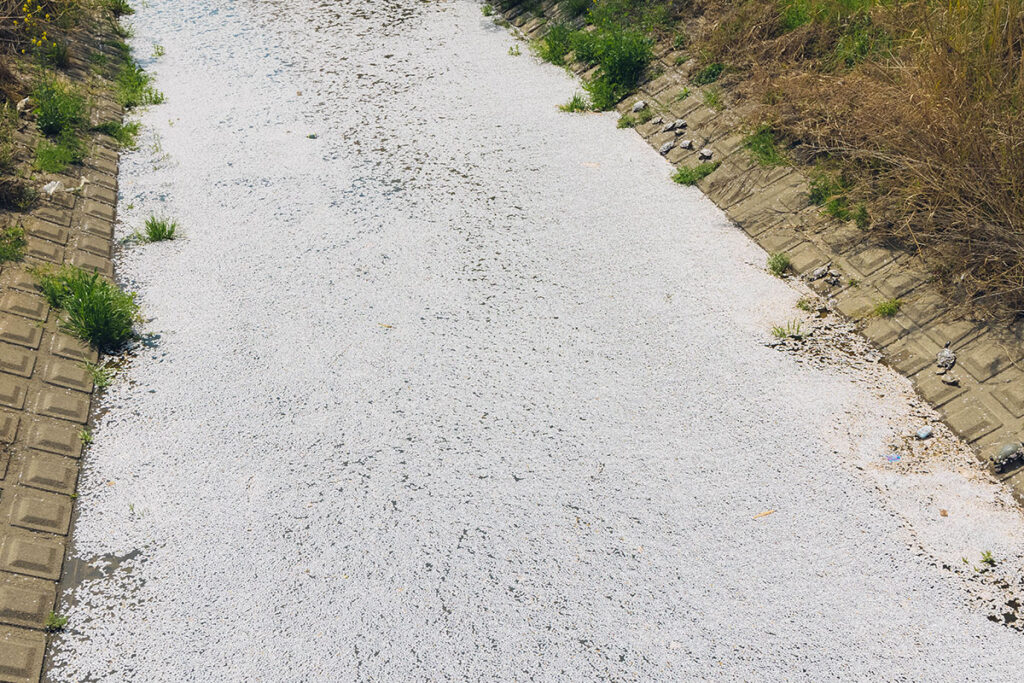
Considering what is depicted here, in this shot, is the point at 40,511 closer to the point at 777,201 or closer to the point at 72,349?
the point at 72,349

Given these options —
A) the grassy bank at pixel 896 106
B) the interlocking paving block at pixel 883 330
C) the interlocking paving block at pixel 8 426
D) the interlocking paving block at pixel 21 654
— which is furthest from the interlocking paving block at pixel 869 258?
the interlocking paving block at pixel 8 426

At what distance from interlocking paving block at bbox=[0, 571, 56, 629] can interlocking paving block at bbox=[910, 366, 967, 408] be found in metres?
4.73

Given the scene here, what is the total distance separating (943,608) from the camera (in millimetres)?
3369

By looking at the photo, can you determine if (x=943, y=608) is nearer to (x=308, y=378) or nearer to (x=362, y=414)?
(x=362, y=414)

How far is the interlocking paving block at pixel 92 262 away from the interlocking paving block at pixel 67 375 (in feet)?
3.59

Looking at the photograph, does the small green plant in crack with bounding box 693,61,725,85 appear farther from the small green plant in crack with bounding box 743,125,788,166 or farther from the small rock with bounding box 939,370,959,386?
the small rock with bounding box 939,370,959,386

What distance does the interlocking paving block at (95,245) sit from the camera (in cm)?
562

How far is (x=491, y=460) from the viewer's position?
4.15 m

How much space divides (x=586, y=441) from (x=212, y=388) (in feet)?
7.66

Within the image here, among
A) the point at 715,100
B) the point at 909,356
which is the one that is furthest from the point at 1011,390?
the point at 715,100

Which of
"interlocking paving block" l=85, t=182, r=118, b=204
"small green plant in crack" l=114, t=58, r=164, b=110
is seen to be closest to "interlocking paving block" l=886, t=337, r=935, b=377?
"interlocking paving block" l=85, t=182, r=118, b=204

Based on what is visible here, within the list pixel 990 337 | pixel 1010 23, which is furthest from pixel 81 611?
pixel 1010 23

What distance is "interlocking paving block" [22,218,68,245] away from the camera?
17.6 ft

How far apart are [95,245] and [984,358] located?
20.0ft
